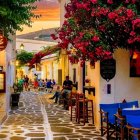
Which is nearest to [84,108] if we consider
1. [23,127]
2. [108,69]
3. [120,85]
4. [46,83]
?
[120,85]

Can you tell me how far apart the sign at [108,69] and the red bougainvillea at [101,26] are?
5.87 feet

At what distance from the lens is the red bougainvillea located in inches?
343

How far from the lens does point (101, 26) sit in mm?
9227

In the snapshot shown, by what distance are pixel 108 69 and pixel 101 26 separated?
290 cm

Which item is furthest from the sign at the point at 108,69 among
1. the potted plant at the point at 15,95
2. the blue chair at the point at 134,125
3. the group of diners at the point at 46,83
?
the group of diners at the point at 46,83

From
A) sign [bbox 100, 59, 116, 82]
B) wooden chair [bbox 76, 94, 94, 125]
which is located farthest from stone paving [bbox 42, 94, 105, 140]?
sign [bbox 100, 59, 116, 82]

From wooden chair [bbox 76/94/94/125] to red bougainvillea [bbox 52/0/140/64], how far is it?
3083mm

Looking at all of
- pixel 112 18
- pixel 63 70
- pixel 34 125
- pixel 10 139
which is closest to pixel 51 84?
pixel 63 70

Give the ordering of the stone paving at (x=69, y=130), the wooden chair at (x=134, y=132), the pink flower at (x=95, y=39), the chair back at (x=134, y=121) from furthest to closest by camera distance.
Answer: the stone paving at (x=69, y=130)
the pink flower at (x=95, y=39)
the chair back at (x=134, y=121)
the wooden chair at (x=134, y=132)

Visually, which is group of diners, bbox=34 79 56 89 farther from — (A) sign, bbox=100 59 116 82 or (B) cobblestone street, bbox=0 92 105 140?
(A) sign, bbox=100 59 116 82

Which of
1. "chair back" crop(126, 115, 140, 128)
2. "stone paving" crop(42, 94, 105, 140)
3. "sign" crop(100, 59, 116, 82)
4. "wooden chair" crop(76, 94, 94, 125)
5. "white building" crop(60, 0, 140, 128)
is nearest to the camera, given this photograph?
"chair back" crop(126, 115, 140, 128)

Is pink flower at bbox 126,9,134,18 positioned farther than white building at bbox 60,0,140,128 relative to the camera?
No

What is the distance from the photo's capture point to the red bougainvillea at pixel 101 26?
8.70 metres

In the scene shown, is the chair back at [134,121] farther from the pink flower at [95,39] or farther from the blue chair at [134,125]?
the pink flower at [95,39]
